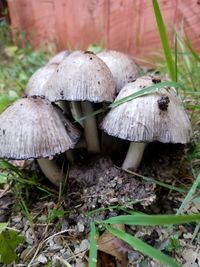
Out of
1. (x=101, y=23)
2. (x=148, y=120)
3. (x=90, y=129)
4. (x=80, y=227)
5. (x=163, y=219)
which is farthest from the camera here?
(x=101, y=23)

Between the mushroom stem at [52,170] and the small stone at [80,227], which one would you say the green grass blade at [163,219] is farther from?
the mushroom stem at [52,170]

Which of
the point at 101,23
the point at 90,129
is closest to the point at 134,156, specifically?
the point at 90,129

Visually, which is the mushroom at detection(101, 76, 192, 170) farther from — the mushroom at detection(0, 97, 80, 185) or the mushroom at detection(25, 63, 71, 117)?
the mushroom at detection(25, 63, 71, 117)

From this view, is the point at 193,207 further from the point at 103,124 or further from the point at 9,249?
the point at 9,249

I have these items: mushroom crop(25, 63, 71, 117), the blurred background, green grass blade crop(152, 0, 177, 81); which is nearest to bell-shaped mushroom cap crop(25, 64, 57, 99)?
mushroom crop(25, 63, 71, 117)

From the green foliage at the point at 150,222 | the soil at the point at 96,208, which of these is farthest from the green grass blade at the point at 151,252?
the soil at the point at 96,208

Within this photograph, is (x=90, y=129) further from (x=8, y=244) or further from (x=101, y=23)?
(x=101, y=23)

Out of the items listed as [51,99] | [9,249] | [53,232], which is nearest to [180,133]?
[51,99]
